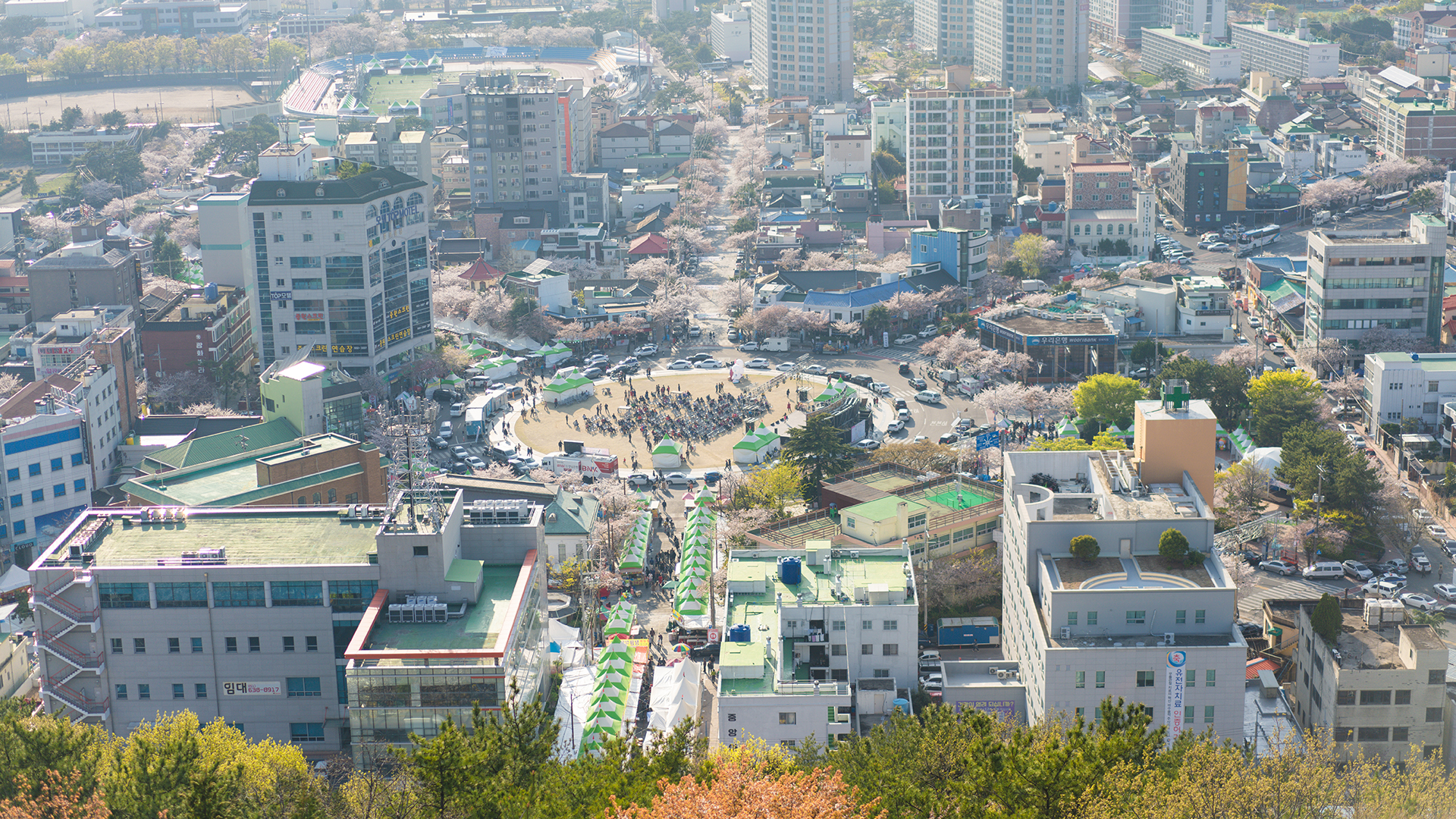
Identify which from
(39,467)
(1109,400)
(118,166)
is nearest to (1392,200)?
(1109,400)

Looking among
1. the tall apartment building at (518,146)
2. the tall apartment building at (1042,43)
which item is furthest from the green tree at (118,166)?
the tall apartment building at (1042,43)

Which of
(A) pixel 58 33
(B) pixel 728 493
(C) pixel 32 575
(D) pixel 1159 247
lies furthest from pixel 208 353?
(A) pixel 58 33

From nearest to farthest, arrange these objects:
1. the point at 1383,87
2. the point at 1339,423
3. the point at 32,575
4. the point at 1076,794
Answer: the point at 1076,794 → the point at 32,575 → the point at 1339,423 → the point at 1383,87

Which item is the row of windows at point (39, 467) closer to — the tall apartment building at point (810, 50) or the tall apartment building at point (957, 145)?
the tall apartment building at point (957, 145)

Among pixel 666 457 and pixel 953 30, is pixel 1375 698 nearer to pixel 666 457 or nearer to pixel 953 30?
pixel 666 457

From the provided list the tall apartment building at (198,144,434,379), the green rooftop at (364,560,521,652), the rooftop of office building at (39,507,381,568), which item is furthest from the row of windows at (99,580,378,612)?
the tall apartment building at (198,144,434,379)

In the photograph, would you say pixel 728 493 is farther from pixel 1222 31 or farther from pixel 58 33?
pixel 58 33

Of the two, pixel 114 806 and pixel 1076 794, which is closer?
pixel 1076 794
